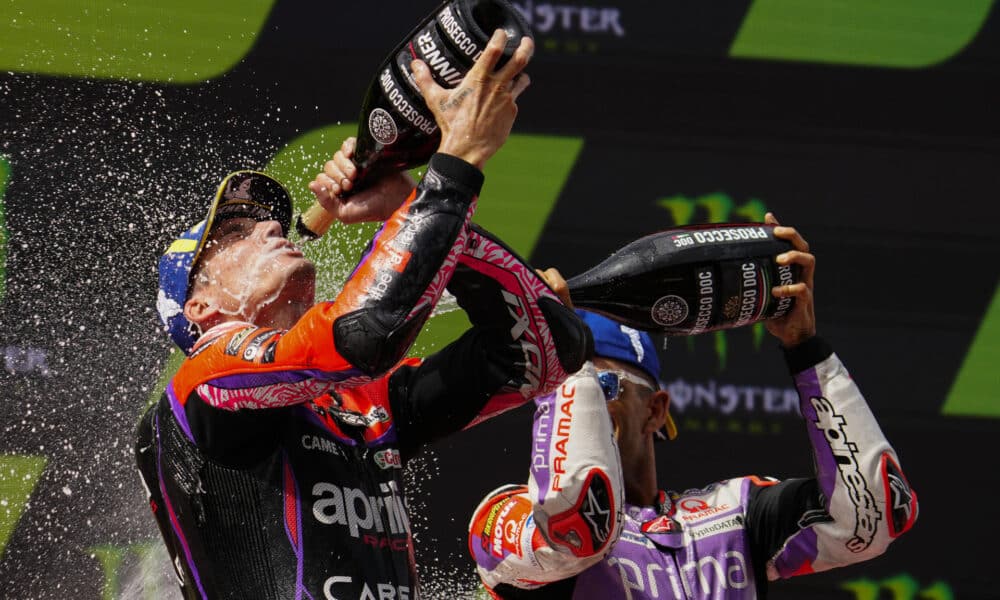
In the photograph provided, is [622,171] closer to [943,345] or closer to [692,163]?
[692,163]

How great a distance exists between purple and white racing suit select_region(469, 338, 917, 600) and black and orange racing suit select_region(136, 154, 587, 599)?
0.80 feet

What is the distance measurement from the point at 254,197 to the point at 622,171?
46.6 inches

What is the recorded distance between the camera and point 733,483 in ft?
8.02

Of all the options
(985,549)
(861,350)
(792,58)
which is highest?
(792,58)

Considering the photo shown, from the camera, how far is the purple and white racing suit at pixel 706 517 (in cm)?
214

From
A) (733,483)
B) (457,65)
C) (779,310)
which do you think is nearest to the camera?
(457,65)

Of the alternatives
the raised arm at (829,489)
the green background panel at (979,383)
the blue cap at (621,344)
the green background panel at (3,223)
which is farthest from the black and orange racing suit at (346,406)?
the green background panel at (979,383)

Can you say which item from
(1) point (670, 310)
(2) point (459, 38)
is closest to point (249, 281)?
(2) point (459, 38)

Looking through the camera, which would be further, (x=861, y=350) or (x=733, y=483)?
(x=861, y=350)

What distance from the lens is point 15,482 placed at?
8.77 ft

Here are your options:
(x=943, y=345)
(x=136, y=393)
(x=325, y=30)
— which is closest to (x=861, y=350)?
(x=943, y=345)

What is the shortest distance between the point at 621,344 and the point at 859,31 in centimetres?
118

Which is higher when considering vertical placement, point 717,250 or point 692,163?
point 717,250

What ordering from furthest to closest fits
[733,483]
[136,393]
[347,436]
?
1. [136,393]
2. [733,483]
3. [347,436]
